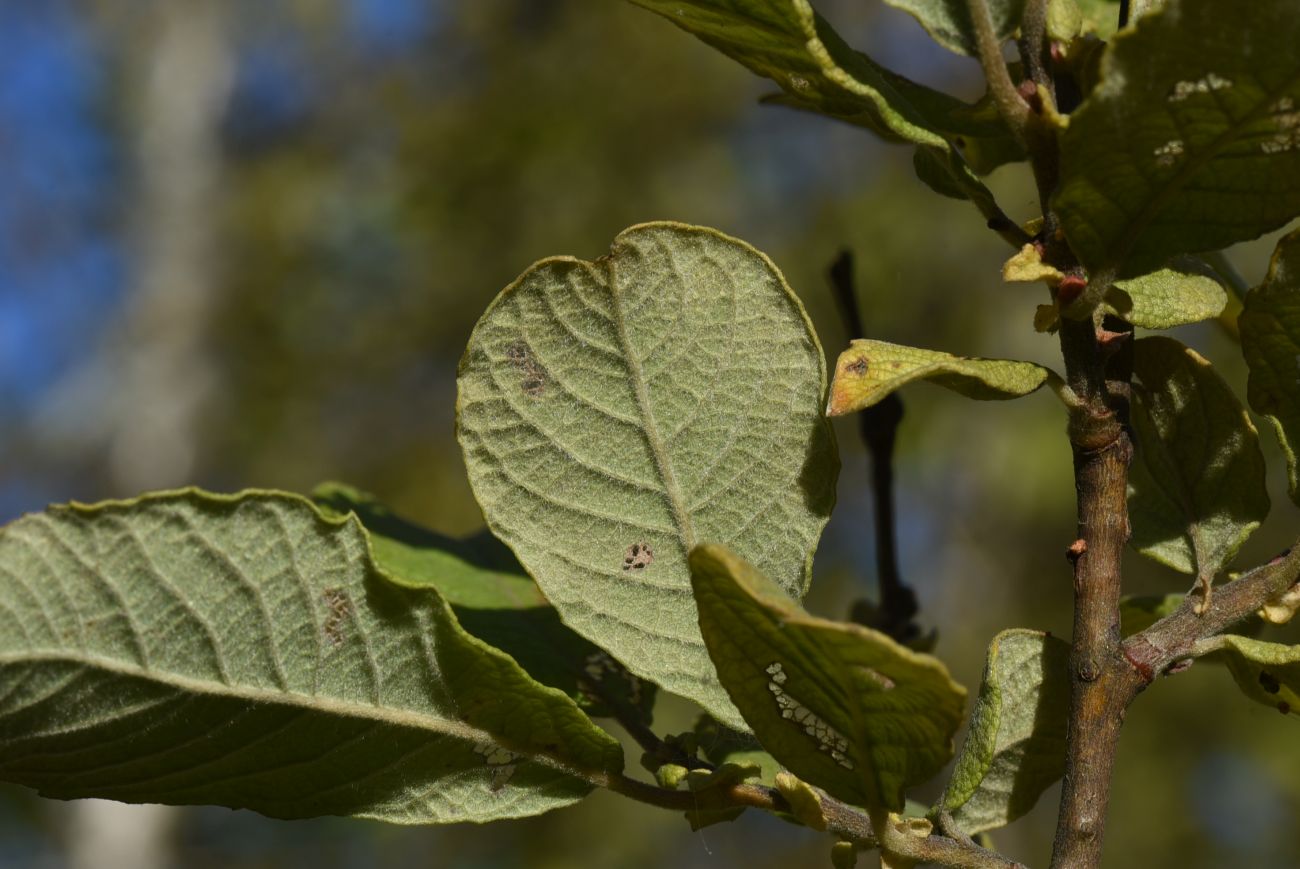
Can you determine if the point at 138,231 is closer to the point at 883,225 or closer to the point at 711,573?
the point at 883,225

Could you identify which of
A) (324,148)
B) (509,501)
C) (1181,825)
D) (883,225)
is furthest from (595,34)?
(509,501)

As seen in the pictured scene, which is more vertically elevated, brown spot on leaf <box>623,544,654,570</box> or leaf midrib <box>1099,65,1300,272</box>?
leaf midrib <box>1099,65,1300,272</box>

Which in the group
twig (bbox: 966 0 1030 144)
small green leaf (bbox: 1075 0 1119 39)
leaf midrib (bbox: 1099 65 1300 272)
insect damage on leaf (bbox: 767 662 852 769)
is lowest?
insect damage on leaf (bbox: 767 662 852 769)

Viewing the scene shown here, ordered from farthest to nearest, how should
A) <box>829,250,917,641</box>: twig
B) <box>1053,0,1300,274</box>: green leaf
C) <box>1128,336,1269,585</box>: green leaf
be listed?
1. <box>829,250,917,641</box>: twig
2. <box>1128,336,1269,585</box>: green leaf
3. <box>1053,0,1300,274</box>: green leaf

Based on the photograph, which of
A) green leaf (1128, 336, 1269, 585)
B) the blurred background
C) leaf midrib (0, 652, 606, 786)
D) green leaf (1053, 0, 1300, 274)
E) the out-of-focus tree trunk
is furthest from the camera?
the out-of-focus tree trunk

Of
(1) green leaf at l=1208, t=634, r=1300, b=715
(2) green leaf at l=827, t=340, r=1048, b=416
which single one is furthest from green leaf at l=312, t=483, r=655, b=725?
(1) green leaf at l=1208, t=634, r=1300, b=715

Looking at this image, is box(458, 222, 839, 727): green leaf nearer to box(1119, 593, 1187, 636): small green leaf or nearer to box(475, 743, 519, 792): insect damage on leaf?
box(475, 743, 519, 792): insect damage on leaf

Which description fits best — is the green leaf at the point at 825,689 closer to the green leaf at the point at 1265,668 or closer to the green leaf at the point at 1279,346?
the green leaf at the point at 1265,668
